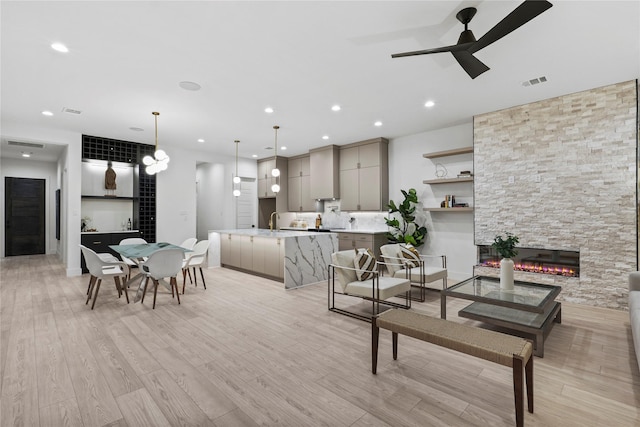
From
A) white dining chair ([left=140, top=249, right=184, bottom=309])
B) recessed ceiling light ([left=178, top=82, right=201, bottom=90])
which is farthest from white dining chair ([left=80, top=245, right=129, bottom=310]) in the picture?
recessed ceiling light ([left=178, top=82, right=201, bottom=90])

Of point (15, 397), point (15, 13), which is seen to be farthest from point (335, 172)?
point (15, 397)

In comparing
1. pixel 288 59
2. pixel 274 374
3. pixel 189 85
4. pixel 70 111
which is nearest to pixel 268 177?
pixel 70 111

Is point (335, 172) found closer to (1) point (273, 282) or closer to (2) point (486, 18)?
(1) point (273, 282)

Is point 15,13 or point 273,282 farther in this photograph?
point 273,282

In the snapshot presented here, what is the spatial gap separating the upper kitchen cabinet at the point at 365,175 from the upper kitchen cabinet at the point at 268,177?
2.09m

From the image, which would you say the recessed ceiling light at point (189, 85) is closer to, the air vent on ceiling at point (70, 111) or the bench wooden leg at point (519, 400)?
the air vent on ceiling at point (70, 111)

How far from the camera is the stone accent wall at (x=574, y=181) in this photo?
4016mm

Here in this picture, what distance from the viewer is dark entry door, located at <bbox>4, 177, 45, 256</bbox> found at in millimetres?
8914

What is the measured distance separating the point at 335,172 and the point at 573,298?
5.05 metres

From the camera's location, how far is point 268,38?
296cm

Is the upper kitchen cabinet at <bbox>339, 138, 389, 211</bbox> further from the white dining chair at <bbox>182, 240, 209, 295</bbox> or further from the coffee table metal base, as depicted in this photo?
the coffee table metal base

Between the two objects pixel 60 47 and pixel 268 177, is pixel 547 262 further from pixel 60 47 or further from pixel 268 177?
pixel 268 177

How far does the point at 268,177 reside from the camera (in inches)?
363

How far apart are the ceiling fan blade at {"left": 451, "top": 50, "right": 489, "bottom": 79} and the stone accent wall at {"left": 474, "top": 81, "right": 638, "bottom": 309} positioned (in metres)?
2.60
